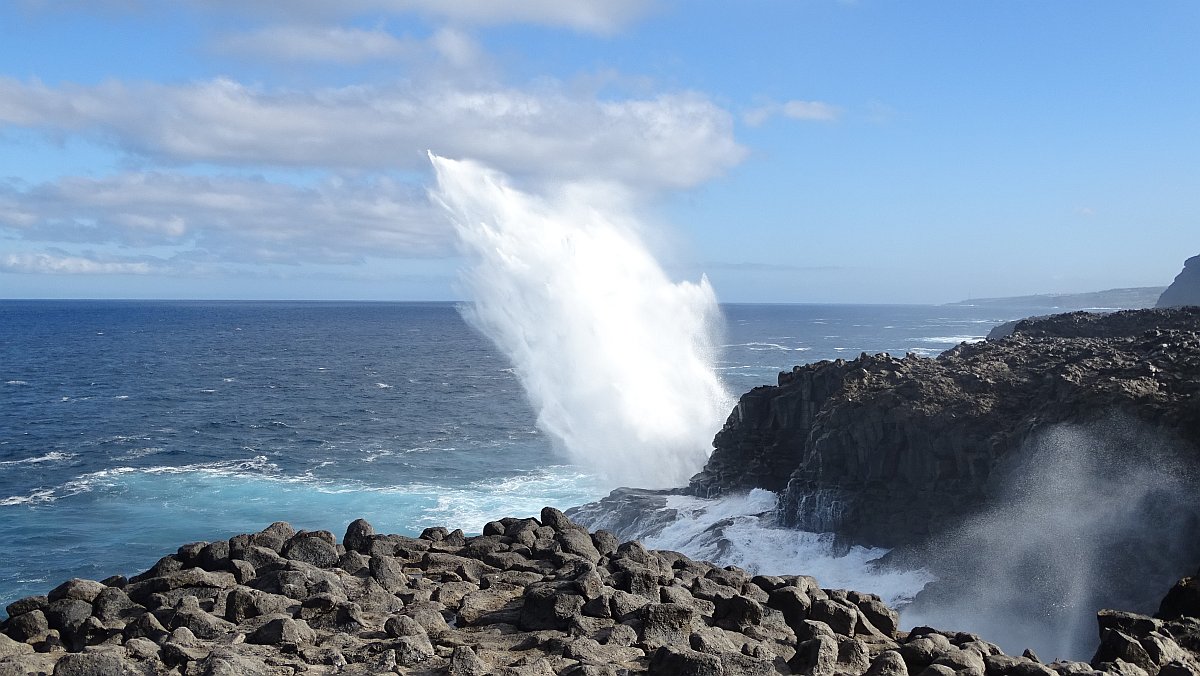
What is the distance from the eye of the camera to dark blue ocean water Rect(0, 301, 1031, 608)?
33875 millimetres

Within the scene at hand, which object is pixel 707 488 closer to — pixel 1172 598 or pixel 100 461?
pixel 1172 598

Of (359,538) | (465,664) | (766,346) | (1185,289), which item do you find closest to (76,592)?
(359,538)

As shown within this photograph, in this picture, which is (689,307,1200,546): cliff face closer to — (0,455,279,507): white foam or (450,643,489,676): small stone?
(450,643,489,676): small stone

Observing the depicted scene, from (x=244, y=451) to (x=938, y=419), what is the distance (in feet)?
117

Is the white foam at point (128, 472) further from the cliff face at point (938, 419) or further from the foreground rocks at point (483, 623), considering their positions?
the foreground rocks at point (483, 623)

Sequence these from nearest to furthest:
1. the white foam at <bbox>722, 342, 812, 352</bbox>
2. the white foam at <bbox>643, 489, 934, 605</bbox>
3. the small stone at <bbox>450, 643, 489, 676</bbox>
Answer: the small stone at <bbox>450, 643, 489, 676</bbox>, the white foam at <bbox>643, 489, 934, 605</bbox>, the white foam at <bbox>722, 342, 812, 352</bbox>

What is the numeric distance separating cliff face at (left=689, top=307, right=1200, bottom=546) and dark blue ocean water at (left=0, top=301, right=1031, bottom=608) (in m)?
11.9

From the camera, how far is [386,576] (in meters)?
13.8

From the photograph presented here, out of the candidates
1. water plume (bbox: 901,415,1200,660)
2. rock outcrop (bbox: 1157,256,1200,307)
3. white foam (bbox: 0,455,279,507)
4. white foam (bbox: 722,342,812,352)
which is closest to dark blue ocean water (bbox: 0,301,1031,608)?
white foam (bbox: 0,455,279,507)

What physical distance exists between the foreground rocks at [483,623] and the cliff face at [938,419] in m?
9.80

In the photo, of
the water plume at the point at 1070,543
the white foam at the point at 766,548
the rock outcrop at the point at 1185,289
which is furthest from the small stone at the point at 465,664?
the rock outcrop at the point at 1185,289

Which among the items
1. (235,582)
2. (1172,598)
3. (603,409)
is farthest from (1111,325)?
(235,582)

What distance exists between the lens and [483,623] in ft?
40.5

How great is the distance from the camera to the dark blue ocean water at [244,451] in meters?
33.9
